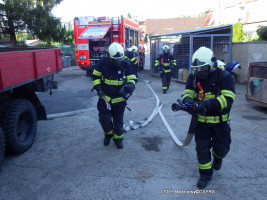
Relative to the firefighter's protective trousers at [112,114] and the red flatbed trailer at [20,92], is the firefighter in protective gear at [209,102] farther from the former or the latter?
the red flatbed trailer at [20,92]

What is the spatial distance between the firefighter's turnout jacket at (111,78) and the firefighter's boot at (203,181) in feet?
6.01

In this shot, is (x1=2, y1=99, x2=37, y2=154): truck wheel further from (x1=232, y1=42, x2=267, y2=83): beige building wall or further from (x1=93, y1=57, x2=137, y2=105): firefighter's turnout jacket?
(x1=232, y1=42, x2=267, y2=83): beige building wall

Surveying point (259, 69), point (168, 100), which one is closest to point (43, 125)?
point (168, 100)

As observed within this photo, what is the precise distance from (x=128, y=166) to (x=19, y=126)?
6.78ft

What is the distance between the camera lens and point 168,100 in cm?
820

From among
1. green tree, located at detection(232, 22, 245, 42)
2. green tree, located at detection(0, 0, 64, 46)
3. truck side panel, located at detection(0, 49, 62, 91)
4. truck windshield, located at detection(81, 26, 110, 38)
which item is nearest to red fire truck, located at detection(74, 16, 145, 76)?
truck windshield, located at detection(81, 26, 110, 38)

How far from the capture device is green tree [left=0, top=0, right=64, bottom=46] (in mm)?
12011

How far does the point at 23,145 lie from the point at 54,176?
40.7 inches

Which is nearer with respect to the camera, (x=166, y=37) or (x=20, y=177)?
(x=20, y=177)

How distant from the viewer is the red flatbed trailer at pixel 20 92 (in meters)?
3.61

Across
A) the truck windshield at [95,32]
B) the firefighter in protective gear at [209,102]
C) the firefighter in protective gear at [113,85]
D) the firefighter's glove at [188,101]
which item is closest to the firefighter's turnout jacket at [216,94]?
the firefighter in protective gear at [209,102]

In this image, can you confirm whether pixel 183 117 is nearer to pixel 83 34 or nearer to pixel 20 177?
pixel 20 177

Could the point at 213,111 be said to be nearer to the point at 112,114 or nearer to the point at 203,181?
the point at 203,181

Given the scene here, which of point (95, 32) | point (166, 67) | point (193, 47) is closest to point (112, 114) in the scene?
point (166, 67)
